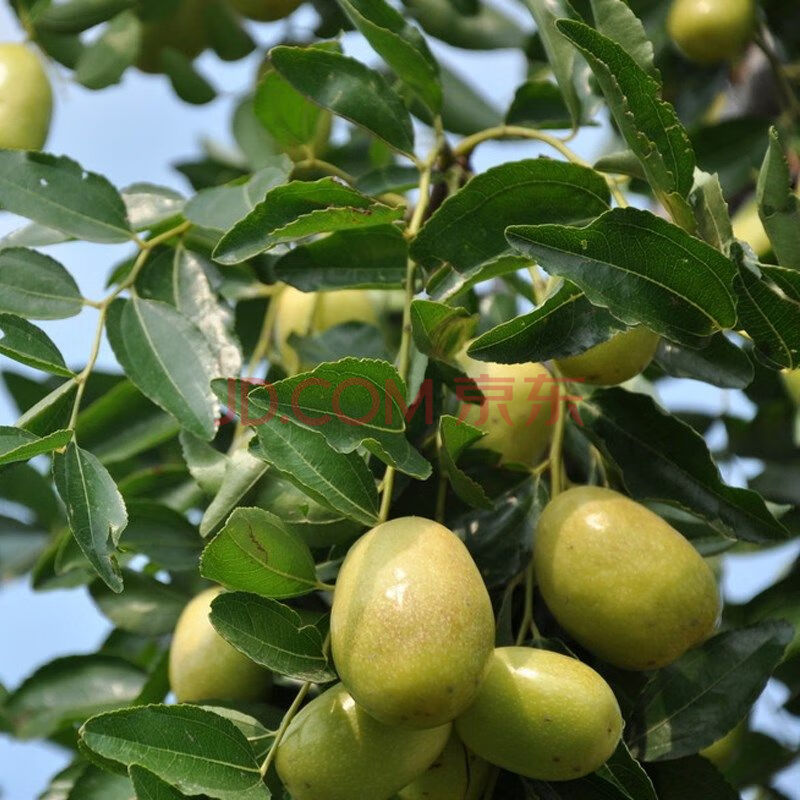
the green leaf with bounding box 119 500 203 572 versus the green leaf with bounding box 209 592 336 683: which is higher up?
the green leaf with bounding box 209 592 336 683

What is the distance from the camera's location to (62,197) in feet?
3.72

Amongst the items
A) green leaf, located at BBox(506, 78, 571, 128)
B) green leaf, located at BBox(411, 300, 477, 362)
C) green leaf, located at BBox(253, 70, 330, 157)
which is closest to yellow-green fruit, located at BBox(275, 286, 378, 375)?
green leaf, located at BBox(253, 70, 330, 157)

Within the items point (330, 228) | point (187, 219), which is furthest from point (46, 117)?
point (330, 228)

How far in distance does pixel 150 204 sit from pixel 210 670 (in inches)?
18.2

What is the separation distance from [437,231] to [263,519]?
0.91 ft

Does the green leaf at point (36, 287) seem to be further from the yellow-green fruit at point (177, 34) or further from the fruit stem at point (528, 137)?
the yellow-green fruit at point (177, 34)

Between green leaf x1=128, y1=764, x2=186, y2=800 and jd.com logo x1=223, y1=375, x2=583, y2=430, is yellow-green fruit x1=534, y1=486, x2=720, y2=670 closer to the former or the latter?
jd.com logo x1=223, y1=375, x2=583, y2=430

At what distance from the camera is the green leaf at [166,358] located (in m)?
1.01

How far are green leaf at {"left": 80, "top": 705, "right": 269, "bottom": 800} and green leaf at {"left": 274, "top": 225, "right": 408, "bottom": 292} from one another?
0.41m

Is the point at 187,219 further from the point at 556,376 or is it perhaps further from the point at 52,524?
the point at 52,524

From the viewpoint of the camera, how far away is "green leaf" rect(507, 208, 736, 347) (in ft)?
2.72

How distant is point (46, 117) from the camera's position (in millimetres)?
1226

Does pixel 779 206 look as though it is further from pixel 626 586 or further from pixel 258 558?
pixel 258 558

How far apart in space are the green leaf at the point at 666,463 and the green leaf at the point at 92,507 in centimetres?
41
